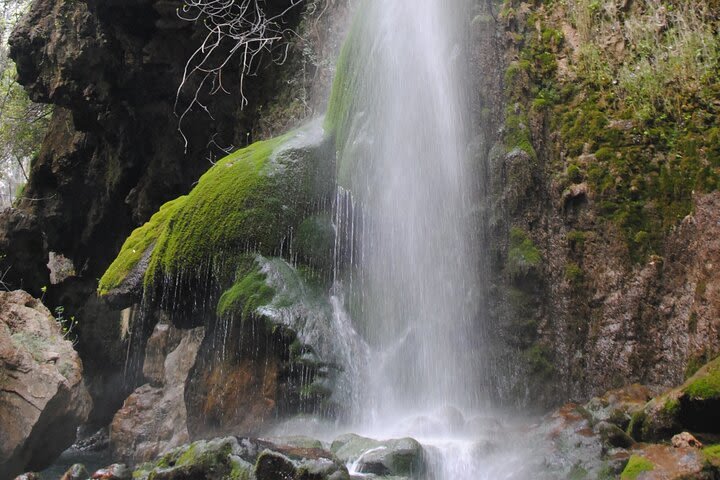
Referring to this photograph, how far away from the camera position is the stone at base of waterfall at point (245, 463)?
400 centimetres

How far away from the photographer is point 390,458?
183 inches

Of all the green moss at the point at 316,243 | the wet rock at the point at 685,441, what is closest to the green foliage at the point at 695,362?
the wet rock at the point at 685,441

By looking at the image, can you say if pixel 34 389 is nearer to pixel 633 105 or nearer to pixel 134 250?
pixel 134 250

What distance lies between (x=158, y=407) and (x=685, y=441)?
10364 mm

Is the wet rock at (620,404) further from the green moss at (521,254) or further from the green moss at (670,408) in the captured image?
the green moss at (521,254)

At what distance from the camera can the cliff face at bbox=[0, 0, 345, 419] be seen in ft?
37.8

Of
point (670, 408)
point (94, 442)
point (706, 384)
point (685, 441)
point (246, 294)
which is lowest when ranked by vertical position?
point (94, 442)

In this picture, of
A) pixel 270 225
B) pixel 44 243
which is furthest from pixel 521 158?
pixel 44 243

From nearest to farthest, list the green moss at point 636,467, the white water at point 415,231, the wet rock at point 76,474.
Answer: the green moss at point 636,467
the wet rock at point 76,474
the white water at point 415,231

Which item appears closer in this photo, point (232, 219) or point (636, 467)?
point (636, 467)

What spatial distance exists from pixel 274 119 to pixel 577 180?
6.49 meters

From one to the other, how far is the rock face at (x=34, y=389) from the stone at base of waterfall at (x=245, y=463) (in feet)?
11.0

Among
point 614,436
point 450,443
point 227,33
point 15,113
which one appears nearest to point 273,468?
point 450,443

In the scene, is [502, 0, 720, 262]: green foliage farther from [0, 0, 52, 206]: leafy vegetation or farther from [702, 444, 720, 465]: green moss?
[0, 0, 52, 206]: leafy vegetation
